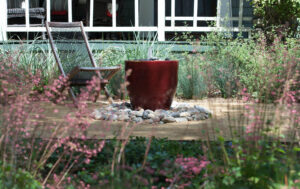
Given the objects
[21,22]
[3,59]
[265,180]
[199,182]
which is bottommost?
[199,182]

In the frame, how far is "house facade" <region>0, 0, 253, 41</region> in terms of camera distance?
7691mm

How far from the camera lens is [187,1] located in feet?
33.3

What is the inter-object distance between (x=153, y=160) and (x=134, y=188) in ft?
1.75

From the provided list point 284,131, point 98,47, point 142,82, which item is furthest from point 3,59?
point 284,131

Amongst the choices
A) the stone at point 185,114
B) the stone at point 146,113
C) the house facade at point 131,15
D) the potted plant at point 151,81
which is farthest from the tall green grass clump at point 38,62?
the stone at point 185,114

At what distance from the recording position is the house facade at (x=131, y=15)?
7.69 meters

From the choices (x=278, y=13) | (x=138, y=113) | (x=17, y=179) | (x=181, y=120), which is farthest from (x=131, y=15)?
(x=17, y=179)

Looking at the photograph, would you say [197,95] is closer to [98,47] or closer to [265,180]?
[98,47]

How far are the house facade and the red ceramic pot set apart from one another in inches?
96.9

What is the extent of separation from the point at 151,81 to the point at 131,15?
730 centimetres

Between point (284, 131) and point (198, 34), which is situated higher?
point (198, 34)

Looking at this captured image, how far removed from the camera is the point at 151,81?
4.52 metres

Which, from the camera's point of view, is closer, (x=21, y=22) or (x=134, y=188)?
(x=134, y=188)

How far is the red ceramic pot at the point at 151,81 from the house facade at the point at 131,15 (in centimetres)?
246
